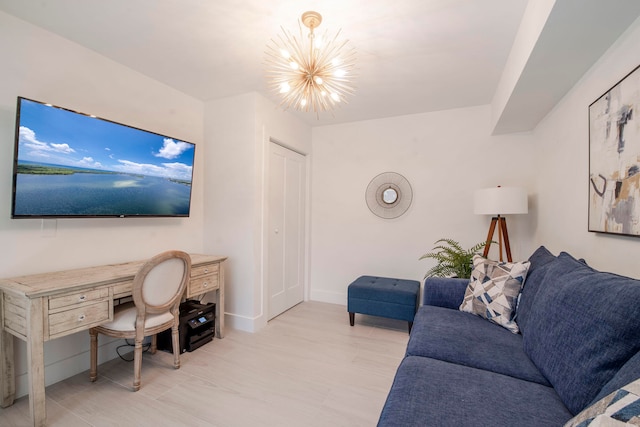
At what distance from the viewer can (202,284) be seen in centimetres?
257

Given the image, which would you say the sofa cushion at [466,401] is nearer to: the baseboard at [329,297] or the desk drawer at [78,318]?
the desk drawer at [78,318]

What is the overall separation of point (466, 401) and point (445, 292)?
132cm

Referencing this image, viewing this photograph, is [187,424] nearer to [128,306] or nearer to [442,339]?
[128,306]

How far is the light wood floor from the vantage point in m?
1.69

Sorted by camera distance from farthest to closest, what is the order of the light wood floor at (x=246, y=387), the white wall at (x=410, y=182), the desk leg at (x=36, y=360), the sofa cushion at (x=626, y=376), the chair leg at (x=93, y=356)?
the white wall at (x=410, y=182)
the chair leg at (x=93, y=356)
the light wood floor at (x=246, y=387)
the desk leg at (x=36, y=360)
the sofa cushion at (x=626, y=376)

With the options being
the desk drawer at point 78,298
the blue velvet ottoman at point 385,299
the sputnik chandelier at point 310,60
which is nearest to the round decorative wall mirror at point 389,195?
the blue velvet ottoman at point 385,299

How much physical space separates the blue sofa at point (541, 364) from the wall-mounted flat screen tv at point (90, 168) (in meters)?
2.40

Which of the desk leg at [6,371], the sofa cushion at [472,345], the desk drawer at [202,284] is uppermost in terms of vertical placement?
the desk drawer at [202,284]

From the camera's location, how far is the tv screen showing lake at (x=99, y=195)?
183cm

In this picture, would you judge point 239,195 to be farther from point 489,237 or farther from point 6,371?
point 489,237

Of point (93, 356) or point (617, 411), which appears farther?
point (93, 356)

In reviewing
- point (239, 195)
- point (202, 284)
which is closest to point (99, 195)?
point (202, 284)

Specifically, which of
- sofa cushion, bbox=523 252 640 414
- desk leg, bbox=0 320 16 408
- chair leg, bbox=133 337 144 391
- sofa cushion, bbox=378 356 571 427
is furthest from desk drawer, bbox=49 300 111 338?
sofa cushion, bbox=523 252 640 414

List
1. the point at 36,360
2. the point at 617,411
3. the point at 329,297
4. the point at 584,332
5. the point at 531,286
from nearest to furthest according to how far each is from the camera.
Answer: the point at 617,411 < the point at 584,332 < the point at 36,360 < the point at 531,286 < the point at 329,297
